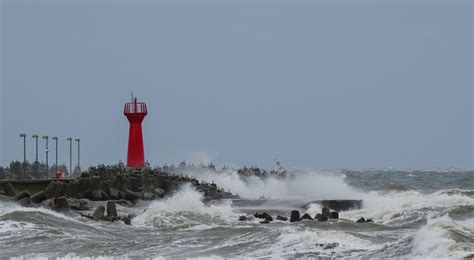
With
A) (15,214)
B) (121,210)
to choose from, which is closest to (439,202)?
(121,210)

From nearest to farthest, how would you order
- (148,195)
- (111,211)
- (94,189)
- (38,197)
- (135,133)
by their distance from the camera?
1. (111,211)
2. (38,197)
3. (94,189)
4. (148,195)
5. (135,133)

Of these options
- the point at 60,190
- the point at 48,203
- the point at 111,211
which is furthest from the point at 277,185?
the point at 111,211

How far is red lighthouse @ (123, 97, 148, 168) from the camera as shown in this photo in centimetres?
4075

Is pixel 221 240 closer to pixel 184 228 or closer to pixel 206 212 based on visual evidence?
pixel 184 228

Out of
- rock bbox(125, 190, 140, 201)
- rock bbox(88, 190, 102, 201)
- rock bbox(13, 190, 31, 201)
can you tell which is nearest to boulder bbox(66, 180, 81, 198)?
rock bbox(88, 190, 102, 201)

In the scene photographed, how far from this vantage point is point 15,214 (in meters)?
21.9

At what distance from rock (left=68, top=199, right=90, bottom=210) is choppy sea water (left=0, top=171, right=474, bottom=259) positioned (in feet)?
4.68

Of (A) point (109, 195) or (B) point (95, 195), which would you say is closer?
(B) point (95, 195)

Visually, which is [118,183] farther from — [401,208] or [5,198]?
[401,208]

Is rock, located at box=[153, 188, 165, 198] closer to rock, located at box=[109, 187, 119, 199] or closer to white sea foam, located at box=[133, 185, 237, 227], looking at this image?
white sea foam, located at box=[133, 185, 237, 227]

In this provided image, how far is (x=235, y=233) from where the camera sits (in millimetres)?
18812

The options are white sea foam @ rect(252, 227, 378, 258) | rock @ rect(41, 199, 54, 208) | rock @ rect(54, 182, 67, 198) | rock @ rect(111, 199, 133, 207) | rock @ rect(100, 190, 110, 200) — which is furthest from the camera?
rock @ rect(100, 190, 110, 200)

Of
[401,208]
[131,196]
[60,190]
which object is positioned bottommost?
[401,208]

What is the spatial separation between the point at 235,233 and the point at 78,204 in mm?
8591
